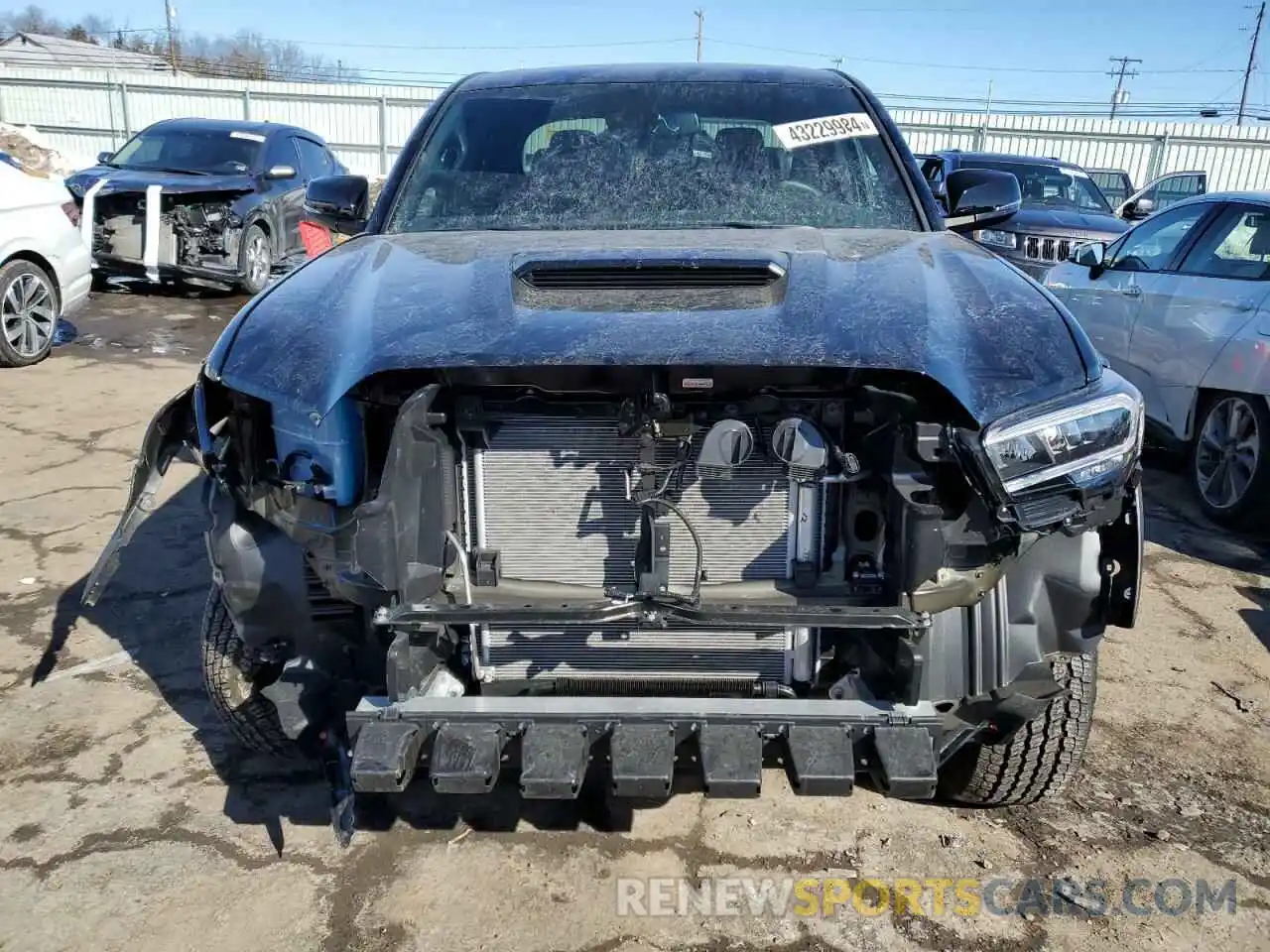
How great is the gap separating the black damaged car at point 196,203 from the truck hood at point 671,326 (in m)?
7.41

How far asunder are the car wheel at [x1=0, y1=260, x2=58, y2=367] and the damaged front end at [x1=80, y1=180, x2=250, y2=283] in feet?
6.94

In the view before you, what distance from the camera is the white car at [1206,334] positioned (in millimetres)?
4738

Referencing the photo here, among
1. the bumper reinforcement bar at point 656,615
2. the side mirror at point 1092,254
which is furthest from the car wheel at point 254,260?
the bumper reinforcement bar at point 656,615

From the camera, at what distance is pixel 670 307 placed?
7.06 feet

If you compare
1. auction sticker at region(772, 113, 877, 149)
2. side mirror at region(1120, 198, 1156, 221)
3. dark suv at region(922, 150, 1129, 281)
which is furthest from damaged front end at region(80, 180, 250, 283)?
side mirror at region(1120, 198, 1156, 221)

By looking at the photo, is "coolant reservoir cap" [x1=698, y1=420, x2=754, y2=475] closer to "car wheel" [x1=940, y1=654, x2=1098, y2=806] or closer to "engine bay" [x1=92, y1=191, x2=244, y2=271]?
"car wheel" [x1=940, y1=654, x2=1098, y2=806]

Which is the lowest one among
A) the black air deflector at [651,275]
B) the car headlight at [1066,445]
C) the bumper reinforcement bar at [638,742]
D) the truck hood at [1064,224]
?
the bumper reinforcement bar at [638,742]

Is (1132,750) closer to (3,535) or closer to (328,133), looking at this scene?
(3,535)

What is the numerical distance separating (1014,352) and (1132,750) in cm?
167

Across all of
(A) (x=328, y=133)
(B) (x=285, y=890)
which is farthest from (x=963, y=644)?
(A) (x=328, y=133)

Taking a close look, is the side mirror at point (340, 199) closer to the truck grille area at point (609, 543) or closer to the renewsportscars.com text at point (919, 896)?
the truck grille area at point (609, 543)

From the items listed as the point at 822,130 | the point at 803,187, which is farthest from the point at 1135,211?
the point at 803,187

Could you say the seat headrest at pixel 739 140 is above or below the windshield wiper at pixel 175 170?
above

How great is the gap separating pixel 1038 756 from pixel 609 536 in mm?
1229
